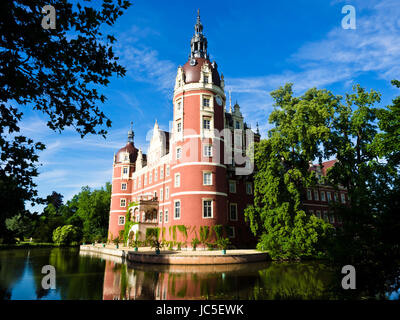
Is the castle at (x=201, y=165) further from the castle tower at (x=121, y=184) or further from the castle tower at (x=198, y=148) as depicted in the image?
the castle tower at (x=121, y=184)

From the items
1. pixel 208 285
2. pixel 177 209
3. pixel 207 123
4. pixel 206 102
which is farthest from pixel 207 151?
pixel 208 285

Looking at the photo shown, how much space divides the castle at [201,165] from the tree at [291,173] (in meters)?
3.61

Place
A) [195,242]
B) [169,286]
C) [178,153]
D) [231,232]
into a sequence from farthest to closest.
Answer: [178,153], [231,232], [195,242], [169,286]

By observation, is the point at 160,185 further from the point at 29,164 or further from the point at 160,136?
the point at 29,164

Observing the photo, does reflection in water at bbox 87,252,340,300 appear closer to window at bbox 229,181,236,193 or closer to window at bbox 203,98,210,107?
window at bbox 229,181,236,193

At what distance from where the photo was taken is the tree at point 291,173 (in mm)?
24312

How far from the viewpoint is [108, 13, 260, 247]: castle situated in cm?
3061

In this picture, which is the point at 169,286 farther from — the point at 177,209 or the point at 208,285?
the point at 177,209

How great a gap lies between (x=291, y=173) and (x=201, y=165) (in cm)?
1006

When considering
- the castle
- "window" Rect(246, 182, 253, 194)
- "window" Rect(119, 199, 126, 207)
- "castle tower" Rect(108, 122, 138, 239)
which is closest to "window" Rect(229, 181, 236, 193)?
the castle

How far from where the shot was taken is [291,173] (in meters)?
27.6

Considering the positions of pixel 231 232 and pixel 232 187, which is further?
pixel 232 187
